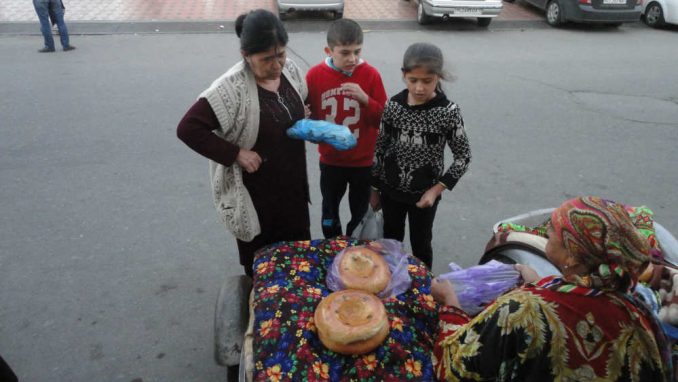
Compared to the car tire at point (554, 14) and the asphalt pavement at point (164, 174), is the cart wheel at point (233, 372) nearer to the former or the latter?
the asphalt pavement at point (164, 174)

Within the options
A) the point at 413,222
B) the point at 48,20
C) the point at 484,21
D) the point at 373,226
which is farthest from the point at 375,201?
the point at 484,21

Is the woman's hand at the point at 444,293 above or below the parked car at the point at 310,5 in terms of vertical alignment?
below

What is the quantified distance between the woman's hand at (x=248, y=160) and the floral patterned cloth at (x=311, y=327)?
→ 43cm

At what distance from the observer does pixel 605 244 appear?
4.61 feet

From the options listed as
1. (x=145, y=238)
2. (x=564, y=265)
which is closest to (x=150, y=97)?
(x=145, y=238)

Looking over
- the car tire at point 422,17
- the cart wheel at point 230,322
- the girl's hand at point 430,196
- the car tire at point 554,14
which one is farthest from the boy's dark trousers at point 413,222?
the car tire at point 554,14

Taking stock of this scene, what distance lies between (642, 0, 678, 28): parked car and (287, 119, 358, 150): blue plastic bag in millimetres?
11100

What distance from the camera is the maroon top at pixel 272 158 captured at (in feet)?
7.07

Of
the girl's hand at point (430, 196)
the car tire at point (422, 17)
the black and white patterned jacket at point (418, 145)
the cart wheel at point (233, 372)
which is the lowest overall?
the cart wheel at point (233, 372)

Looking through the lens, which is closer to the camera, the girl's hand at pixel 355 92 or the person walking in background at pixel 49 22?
the girl's hand at pixel 355 92

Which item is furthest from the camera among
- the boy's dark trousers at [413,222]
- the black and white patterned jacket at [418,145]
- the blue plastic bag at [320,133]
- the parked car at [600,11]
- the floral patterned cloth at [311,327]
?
the parked car at [600,11]

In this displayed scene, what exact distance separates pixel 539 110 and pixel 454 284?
4.53 metres

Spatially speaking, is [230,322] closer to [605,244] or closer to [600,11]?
[605,244]

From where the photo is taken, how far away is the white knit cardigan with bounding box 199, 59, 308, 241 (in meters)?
2.16
